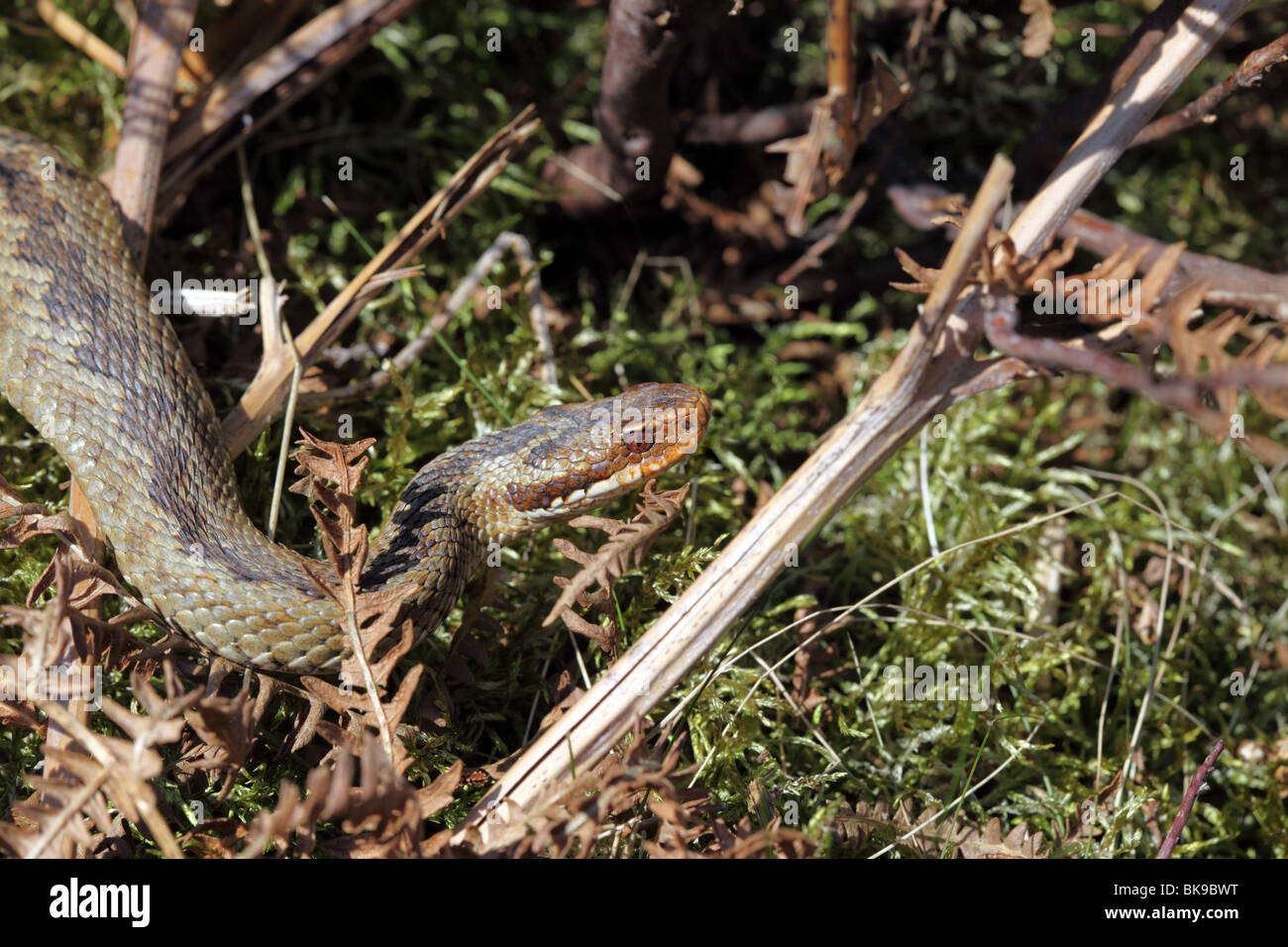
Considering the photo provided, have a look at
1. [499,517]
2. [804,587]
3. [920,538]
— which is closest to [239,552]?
[499,517]

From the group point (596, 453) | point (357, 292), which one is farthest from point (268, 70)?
point (596, 453)

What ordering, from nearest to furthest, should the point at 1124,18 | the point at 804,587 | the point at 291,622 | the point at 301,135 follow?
1. the point at 291,622
2. the point at 804,587
3. the point at 301,135
4. the point at 1124,18

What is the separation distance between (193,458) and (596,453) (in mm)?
1462

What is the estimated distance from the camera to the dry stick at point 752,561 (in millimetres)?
3096

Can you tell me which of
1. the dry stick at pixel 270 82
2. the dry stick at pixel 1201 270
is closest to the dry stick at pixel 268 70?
the dry stick at pixel 270 82

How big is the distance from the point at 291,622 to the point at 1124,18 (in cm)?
542

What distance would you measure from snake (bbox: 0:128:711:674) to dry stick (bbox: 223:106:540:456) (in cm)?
15

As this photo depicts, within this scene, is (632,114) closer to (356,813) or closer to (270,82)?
(270,82)

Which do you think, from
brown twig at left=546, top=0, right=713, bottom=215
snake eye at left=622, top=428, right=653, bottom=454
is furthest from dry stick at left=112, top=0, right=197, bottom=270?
snake eye at left=622, top=428, right=653, bottom=454

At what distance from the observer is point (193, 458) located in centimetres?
355

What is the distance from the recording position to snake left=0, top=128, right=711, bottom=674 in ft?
10.8

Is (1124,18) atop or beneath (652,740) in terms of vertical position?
atop

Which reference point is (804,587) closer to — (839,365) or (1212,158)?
(839,365)
